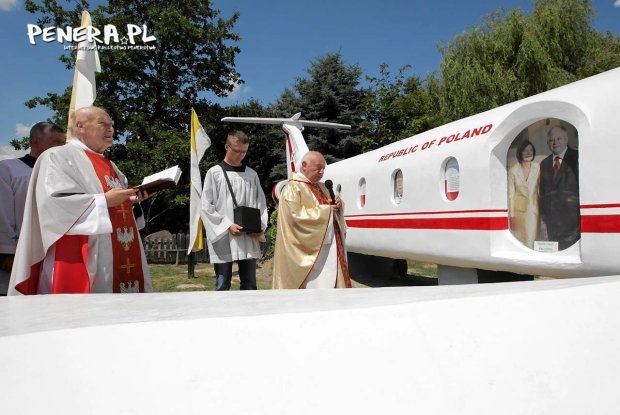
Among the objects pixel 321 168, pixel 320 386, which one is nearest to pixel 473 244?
pixel 321 168

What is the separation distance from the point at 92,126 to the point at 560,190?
439 centimetres

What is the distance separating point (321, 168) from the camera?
13.1 ft

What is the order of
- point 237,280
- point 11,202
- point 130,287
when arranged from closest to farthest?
point 130,287, point 11,202, point 237,280

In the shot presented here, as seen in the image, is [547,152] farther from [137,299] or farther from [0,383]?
[0,383]

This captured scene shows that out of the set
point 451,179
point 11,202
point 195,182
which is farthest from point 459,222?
point 11,202

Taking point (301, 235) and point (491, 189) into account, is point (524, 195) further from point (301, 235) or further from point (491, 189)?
point (301, 235)

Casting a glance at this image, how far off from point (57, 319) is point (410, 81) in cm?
2427

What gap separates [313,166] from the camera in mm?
3973

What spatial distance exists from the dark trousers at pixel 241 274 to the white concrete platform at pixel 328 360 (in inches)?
119

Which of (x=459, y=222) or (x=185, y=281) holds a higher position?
(x=459, y=222)

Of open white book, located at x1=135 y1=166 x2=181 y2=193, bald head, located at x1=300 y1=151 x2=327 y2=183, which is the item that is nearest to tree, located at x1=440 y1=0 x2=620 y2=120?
bald head, located at x1=300 y1=151 x2=327 y2=183

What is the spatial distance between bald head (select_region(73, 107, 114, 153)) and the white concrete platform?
177 centimetres

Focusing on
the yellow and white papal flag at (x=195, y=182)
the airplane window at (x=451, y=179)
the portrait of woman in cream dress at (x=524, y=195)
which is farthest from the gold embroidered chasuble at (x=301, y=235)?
the yellow and white papal flag at (x=195, y=182)

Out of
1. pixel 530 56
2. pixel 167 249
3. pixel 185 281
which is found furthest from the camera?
pixel 167 249
